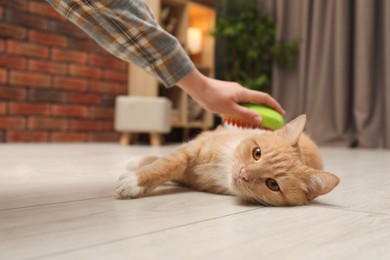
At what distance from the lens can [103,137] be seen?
420 cm

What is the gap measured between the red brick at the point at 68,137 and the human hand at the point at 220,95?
9.05 feet

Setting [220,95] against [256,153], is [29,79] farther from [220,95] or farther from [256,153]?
[256,153]

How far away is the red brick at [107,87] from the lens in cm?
406

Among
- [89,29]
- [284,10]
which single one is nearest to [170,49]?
[89,29]

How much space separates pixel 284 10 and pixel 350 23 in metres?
0.72

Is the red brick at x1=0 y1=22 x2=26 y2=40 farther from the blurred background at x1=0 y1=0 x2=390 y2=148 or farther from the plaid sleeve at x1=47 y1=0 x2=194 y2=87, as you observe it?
the plaid sleeve at x1=47 y1=0 x2=194 y2=87

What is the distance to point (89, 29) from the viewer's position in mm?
1167

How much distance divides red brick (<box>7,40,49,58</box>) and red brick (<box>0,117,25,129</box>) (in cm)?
52

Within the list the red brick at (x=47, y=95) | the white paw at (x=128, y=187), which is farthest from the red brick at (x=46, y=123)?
the white paw at (x=128, y=187)

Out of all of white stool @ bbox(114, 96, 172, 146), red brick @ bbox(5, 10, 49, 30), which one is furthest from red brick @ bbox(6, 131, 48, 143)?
red brick @ bbox(5, 10, 49, 30)

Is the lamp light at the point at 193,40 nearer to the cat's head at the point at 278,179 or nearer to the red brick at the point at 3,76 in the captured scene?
the red brick at the point at 3,76

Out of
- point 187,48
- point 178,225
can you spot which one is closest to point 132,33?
point 178,225

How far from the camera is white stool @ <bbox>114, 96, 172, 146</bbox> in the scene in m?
3.80

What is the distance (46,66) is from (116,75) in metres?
0.70
